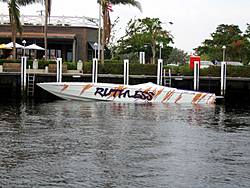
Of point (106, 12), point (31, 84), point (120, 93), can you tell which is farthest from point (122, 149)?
point (106, 12)

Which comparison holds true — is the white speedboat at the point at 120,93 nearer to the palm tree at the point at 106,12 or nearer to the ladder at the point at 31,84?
the ladder at the point at 31,84

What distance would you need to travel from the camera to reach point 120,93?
29.1 meters

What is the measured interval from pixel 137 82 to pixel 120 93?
529 cm

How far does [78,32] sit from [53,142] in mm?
35497

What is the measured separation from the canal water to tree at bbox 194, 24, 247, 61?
1821 inches

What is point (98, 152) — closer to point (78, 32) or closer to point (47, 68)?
point (47, 68)

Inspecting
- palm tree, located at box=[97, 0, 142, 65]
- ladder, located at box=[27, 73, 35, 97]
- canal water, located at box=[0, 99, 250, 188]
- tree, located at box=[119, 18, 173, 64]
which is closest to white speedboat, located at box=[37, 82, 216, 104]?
ladder, located at box=[27, 73, 35, 97]

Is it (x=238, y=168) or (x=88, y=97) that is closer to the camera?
(x=238, y=168)

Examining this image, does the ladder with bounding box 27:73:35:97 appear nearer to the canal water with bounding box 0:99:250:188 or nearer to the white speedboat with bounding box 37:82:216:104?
the white speedboat with bounding box 37:82:216:104

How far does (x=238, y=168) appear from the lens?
1154cm

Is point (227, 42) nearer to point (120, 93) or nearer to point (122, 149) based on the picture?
point (120, 93)

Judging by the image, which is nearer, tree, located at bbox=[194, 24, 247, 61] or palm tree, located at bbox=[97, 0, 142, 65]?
palm tree, located at bbox=[97, 0, 142, 65]

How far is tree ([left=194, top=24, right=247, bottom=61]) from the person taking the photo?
67506 millimetres

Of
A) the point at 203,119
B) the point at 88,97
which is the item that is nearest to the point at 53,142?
the point at 203,119
